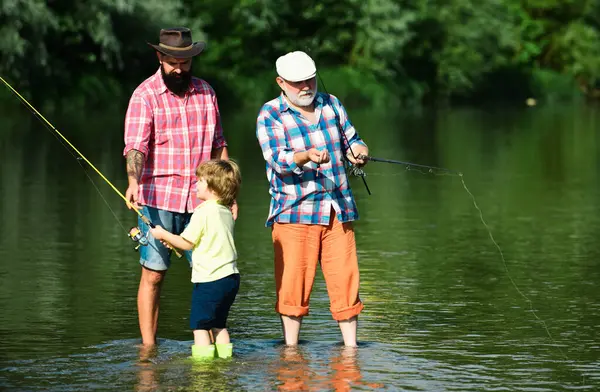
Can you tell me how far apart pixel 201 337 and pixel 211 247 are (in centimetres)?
47

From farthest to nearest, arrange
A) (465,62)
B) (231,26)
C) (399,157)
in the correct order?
(465,62) → (231,26) → (399,157)

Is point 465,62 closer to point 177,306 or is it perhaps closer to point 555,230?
point 555,230

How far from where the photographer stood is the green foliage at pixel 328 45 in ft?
147

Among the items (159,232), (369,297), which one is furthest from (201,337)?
(369,297)

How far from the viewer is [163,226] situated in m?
8.73

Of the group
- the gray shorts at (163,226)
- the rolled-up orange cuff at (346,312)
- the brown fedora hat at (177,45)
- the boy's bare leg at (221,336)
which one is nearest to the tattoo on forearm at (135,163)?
the gray shorts at (163,226)

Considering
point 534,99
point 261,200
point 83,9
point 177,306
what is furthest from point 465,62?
point 177,306

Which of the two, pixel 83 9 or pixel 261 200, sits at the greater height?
pixel 83 9

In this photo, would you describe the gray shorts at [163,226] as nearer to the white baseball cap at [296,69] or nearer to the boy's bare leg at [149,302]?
the boy's bare leg at [149,302]

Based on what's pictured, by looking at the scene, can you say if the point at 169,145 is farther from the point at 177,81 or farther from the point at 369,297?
the point at 369,297

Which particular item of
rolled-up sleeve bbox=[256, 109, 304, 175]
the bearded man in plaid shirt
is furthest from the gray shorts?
rolled-up sleeve bbox=[256, 109, 304, 175]

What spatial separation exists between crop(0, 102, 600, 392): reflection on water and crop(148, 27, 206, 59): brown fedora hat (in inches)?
61.9

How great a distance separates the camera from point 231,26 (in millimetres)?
62438

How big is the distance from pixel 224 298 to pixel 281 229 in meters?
0.55
